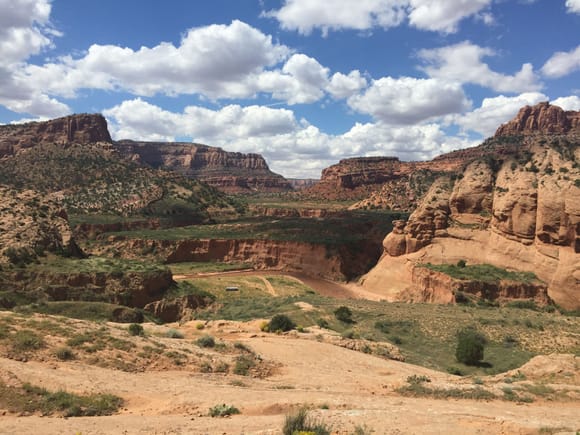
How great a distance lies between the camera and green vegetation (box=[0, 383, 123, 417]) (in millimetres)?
10070

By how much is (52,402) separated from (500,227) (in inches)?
1647

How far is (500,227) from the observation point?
137ft

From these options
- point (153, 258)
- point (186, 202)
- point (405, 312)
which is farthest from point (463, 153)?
point (405, 312)

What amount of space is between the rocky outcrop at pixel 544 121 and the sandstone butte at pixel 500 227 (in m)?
110

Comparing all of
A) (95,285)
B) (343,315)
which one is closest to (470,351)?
(343,315)

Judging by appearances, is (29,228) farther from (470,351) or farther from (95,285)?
(470,351)

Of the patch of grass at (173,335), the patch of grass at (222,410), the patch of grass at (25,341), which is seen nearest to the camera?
the patch of grass at (222,410)

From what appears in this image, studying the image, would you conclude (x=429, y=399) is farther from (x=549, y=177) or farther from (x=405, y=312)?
(x=549, y=177)

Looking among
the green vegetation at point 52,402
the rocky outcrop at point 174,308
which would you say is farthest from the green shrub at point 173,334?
the rocky outcrop at point 174,308

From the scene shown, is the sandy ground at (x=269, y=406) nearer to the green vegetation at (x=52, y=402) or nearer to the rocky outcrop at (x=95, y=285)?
the green vegetation at (x=52, y=402)

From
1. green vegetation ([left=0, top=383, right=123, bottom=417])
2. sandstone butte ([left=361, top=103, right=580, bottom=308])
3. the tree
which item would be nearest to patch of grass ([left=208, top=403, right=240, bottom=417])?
green vegetation ([left=0, top=383, right=123, bottom=417])

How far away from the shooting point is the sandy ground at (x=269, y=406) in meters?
9.29

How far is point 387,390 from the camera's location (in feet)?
47.3

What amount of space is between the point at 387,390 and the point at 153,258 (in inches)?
2196
